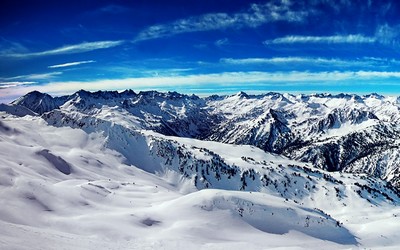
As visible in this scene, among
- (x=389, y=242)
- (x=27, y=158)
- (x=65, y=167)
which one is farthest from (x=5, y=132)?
(x=389, y=242)

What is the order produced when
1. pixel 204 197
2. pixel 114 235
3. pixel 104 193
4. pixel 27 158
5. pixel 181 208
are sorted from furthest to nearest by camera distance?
pixel 27 158 → pixel 104 193 → pixel 204 197 → pixel 181 208 → pixel 114 235

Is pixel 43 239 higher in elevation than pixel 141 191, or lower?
higher

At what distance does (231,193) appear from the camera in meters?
69.5

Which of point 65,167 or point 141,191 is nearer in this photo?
point 141,191

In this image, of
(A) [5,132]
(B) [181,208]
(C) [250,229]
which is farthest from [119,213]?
(A) [5,132]

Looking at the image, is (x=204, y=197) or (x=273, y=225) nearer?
(x=273, y=225)

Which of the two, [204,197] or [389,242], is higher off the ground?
[204,197]

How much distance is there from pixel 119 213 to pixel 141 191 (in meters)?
30.0

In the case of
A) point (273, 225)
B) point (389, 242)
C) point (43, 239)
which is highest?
point (43, 239)

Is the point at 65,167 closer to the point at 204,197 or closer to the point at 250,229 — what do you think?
the point at 204,197

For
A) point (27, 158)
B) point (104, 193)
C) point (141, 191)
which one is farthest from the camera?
point (27, 158)

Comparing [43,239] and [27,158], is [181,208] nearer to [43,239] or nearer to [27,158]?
[43,239]

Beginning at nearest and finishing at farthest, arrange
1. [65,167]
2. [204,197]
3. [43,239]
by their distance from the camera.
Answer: [43,239], [204,197], [65,167]

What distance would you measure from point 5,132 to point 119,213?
143 meters
